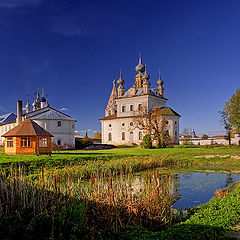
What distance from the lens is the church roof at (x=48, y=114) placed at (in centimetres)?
3876

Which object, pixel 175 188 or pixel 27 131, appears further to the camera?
pixel 27 131

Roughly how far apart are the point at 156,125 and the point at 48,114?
1600cm

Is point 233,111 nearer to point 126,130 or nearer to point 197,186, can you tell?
point 126,130

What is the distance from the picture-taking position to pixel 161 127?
1585 inches

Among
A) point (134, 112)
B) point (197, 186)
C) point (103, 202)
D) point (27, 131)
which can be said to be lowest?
point (197, 186)

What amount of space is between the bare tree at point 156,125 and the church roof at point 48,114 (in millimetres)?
11388

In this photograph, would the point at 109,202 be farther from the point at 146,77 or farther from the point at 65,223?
the point at 146,77

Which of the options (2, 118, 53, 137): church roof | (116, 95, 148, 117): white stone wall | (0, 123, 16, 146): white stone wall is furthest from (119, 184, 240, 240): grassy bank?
(0, 123, 16, 146): white stone wall

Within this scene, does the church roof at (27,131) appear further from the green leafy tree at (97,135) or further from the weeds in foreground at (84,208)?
the green leafy tree at (97,135)

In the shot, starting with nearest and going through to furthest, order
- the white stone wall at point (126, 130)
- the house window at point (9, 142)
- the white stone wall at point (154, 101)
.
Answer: the house window at point (9, 142) → the white stone wall at point (126, 130) → the white stone wall at point (154, 101)

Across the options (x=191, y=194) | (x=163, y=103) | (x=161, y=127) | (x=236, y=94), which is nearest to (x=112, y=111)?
(x=163, y=103)

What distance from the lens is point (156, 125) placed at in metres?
38.9

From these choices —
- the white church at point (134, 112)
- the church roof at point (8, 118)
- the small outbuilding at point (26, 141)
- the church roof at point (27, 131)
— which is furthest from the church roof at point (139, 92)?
the small outbuilding at point (26, 141)

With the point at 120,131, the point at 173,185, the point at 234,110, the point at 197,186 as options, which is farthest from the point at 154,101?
the point at 197,186
